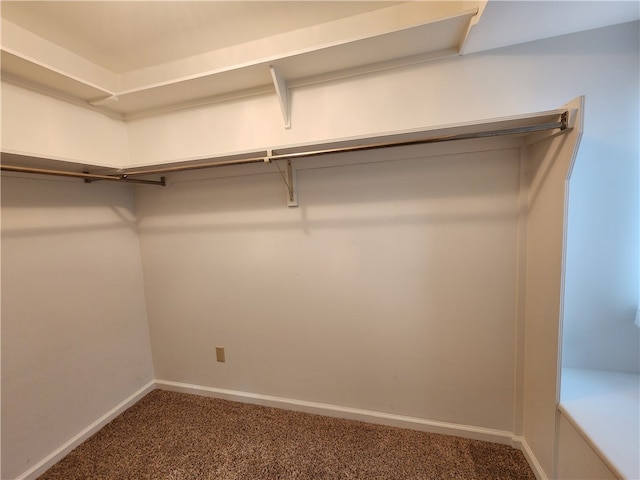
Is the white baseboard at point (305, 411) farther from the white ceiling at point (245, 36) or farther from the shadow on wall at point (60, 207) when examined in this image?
the white ceiling at point (245, 36)

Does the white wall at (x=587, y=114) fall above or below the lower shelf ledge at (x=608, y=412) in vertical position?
above

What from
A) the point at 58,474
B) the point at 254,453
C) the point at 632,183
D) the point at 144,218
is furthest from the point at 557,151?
the point at 58,474

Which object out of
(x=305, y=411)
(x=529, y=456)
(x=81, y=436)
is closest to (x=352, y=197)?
(x=305, y=411)

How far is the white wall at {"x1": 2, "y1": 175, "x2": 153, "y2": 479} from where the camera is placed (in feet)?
4.52

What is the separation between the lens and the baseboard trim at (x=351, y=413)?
1538 millimetres

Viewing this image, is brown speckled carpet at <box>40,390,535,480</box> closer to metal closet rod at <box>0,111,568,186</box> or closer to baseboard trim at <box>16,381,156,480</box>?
baseboard trim at <box>16,381,156,480</box>

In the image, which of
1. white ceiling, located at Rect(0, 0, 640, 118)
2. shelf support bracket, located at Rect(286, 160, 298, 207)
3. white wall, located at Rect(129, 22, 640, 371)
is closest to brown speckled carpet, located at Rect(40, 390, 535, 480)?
white wall, located at Rect(129, 22, 640, 371)

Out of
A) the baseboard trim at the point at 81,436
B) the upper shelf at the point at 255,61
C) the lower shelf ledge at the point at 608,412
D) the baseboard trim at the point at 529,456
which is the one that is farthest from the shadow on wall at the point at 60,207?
the baseboard trim at the point at 529,456

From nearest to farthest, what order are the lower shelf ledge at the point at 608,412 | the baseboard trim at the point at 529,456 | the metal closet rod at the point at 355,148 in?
the lower shelf ledge at the point at 608,412 → the metal closet rod at the point at 355,148 → the baseboard trim at the point at 529,456

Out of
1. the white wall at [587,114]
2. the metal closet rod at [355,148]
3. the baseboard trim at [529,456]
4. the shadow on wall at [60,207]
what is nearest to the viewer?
the metal closet rod at [355,148]

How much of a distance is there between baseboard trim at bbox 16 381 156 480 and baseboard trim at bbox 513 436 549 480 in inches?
99.8

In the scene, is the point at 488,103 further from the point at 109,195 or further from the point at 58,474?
the point at 58,474

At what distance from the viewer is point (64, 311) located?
160 cm

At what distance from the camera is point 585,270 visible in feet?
4.12
